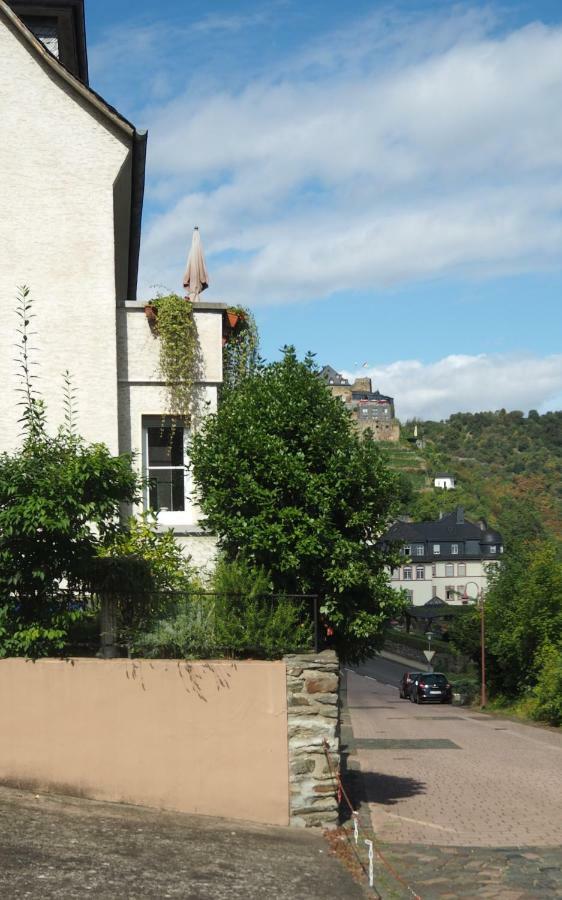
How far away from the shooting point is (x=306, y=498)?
13352 millimetres

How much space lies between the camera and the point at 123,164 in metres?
15.7

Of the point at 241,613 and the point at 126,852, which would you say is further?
the point at 241,613

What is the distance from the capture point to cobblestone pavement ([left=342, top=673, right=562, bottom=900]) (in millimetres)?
11172

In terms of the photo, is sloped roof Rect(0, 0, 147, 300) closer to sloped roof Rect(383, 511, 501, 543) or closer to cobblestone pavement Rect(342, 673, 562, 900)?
cobblestone pavement Rect(342, 673, 562, 900)

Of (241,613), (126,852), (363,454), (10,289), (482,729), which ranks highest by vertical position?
(10,289)

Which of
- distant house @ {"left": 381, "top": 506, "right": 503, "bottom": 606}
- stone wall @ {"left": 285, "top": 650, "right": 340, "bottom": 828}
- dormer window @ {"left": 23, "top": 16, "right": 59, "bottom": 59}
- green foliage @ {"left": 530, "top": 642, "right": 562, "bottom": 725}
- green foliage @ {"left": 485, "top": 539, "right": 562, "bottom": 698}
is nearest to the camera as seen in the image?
stone wall @ {"left": 285, "top": 650, "right": 340, "bottom": 828}

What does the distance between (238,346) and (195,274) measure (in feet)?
5.03

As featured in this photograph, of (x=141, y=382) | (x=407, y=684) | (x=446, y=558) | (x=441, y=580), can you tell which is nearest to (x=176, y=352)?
(x=141, y=382)

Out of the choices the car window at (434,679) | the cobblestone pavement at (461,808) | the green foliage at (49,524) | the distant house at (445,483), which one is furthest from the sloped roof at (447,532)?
the green foliage at (49,524)

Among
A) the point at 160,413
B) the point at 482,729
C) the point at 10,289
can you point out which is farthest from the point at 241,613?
the point at 482,729

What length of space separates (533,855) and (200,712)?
168 inches

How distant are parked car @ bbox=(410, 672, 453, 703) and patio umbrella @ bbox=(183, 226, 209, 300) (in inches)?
1388

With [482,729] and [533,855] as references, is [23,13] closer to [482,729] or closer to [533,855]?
[533,855]

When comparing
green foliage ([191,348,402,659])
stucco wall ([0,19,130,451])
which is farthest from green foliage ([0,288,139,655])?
stucco wall ([0,19,130,451])
